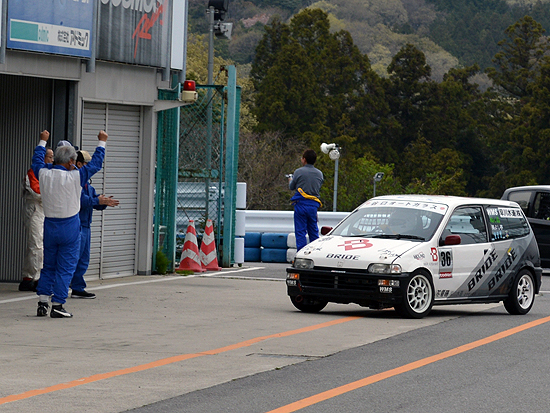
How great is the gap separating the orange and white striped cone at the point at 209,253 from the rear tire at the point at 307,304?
5901 mm

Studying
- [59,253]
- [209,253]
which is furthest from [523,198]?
[59,253]

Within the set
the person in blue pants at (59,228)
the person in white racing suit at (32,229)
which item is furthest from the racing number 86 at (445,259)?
the person in white racing suit at (32,229)

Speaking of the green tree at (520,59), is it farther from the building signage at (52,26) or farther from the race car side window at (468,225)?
the race car side window at (468,225)

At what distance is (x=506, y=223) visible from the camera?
13.2 m

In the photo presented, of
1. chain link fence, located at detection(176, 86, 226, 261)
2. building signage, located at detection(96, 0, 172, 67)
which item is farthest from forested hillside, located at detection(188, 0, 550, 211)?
building signage, located at detection(96, 0, 172, 67)

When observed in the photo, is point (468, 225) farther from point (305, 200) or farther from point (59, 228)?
point (59, 228)

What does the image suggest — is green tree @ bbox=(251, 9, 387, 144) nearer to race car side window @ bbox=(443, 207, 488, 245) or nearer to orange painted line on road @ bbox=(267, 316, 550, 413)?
race car side window @ bbox=(443, 207, 488, 245)

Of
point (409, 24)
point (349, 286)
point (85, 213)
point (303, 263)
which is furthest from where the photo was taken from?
point (409, 24)

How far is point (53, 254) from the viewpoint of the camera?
11.3 m

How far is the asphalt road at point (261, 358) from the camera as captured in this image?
7.16 meters

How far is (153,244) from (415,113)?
65657mm

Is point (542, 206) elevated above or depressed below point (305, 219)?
above

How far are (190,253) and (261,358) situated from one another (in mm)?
9060

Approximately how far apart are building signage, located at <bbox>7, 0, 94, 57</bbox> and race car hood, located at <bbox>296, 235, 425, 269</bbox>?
440cm
